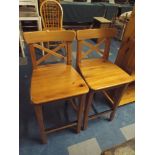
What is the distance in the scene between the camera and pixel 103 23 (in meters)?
3.03

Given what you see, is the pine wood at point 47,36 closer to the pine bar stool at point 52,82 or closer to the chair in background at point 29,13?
the pine bar stool at point 52,82

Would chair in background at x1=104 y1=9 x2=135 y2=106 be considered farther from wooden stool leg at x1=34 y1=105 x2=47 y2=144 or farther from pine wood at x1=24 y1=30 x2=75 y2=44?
wooden stool leg at x1=34 y1=105 x2=47 y2=144

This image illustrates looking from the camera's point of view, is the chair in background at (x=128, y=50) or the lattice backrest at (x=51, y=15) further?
the lattice backrest at (x=51, y=15)

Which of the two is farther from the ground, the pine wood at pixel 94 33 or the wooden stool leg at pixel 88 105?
the pine wood at pixel 94 33

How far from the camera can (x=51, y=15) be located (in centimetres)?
246

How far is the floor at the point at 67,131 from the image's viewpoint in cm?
127

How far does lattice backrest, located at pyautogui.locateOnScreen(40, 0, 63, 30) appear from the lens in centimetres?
235

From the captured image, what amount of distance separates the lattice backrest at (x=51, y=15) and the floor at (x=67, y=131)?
4.27 feet

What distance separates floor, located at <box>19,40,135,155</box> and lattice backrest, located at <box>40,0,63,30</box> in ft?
4.27

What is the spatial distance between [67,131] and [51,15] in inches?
76.4

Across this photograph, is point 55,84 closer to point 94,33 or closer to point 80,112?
point 80,112

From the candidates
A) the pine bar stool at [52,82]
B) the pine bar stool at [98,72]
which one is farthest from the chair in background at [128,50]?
the pine bar stool at [52,82]
